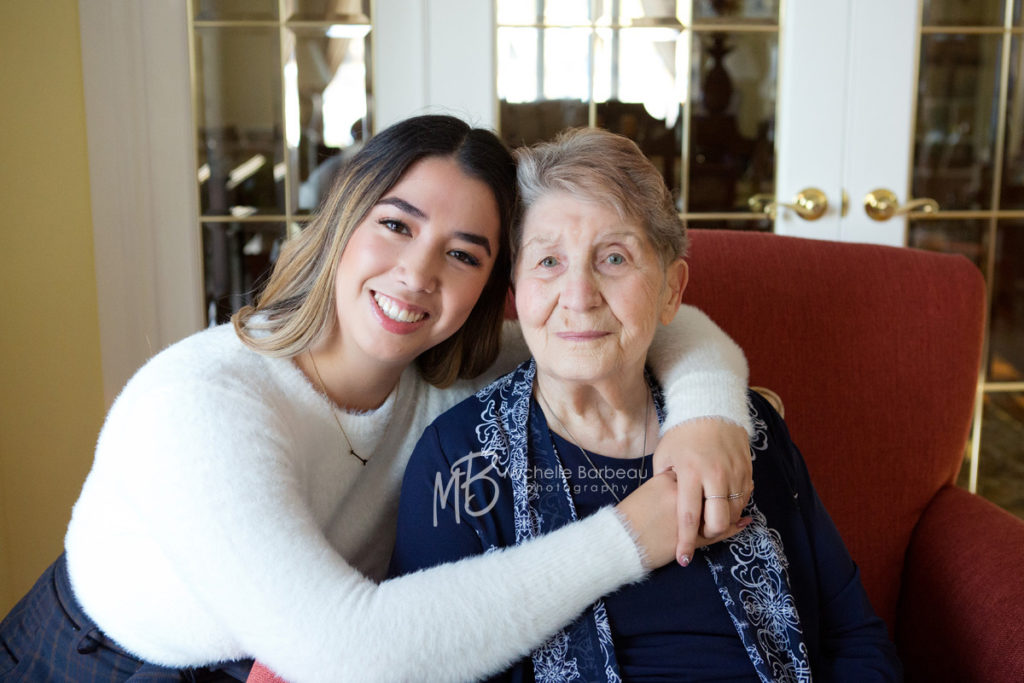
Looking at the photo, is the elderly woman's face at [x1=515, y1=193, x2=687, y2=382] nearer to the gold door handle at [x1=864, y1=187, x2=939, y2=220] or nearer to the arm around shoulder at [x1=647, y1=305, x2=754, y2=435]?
the arm around shoulder at [x1=647, y1=305, x2=754, y2=435]

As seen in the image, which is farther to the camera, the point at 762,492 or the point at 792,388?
the point at 792,388

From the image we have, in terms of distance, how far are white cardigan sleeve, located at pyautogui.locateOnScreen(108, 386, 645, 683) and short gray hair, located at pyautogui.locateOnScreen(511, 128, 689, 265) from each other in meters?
0.43

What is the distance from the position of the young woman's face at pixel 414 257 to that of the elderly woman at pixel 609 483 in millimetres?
77

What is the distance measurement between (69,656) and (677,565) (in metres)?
0.91

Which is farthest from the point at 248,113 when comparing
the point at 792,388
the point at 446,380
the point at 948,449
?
the point at 948,449

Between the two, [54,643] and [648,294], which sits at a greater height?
[648,294]

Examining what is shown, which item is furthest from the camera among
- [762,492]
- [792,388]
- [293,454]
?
[792,388]

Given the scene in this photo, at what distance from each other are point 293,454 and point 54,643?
511 millimetres

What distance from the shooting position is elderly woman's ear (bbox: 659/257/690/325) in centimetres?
126

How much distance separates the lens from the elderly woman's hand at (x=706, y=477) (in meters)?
1.08

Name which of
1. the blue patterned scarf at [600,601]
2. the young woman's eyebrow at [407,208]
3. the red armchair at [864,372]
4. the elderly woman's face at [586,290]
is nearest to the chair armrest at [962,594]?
the red armchair at [864,372]

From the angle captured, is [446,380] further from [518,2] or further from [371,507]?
[518,2]

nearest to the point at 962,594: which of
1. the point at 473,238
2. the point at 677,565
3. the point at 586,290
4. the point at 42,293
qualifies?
the point at 677,565

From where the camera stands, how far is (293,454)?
3.75ft
